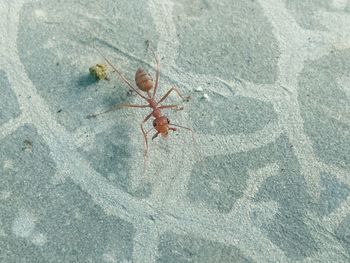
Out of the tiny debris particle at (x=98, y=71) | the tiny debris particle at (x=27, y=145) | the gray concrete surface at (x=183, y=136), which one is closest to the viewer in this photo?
the gray concrete surface at (x=183, y=136)

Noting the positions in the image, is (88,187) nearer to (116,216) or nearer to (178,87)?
(116,216)

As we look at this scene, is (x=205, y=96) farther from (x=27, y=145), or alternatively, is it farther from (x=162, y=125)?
(x=27, y=145)

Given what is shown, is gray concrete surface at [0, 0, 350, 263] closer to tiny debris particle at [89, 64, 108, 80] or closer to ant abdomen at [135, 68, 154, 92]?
tiny debris particle at [89, 64, 108, 80]

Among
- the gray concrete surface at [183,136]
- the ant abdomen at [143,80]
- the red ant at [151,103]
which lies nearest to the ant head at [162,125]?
the red ant at [151,103]

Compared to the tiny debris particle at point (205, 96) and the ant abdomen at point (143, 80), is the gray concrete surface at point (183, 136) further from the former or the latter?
the ant abdomen at point (143, 80)

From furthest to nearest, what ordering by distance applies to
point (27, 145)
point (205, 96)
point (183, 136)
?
point (205, 96) < point (183, 136) < point (27, 145)

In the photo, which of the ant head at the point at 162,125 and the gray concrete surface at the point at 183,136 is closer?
the gray concrete surface at the point at 183,136

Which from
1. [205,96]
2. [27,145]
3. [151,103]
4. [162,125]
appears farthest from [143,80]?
[27,145]

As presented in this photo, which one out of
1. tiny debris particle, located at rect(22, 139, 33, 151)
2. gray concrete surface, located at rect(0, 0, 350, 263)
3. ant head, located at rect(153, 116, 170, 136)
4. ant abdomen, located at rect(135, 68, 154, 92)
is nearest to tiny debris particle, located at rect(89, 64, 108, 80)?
gray concrete surface, located at rect(0, 0, 350, 263)
